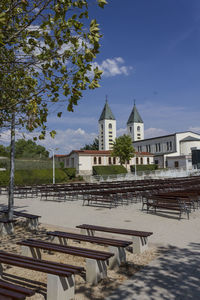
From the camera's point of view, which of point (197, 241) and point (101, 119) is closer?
point (197, 241)

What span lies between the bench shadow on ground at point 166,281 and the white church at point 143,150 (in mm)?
39522

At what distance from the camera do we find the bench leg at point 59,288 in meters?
3.51

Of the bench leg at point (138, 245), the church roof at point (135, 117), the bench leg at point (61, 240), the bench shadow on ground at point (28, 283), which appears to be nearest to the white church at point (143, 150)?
the church roof at point (135, 117)

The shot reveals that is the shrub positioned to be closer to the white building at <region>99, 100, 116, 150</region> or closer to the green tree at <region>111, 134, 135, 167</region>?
the green tree at <region>111, 134, 135, 167</region>

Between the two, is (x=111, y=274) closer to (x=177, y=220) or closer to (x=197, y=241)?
(x=197, y=241)

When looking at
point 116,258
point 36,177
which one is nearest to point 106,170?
point 36,177

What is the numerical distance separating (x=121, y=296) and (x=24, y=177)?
31.9 meters

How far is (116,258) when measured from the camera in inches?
193

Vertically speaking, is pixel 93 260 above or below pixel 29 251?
above

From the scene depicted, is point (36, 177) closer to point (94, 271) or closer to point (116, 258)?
point (116, 258)

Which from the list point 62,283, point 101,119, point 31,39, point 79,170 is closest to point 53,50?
point 31,39

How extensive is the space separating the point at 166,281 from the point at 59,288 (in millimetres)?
1801

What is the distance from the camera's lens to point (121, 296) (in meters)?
3.71

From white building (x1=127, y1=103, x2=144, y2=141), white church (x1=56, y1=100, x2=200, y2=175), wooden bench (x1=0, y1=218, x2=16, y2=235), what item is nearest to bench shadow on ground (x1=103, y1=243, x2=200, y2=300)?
wooden bench (x1=0, y1=218, x2=16, y2=235)
